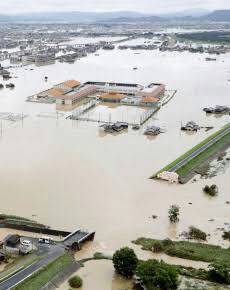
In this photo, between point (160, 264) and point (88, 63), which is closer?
point (160, 264)

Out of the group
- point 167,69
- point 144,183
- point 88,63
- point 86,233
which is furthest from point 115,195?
point 88,63

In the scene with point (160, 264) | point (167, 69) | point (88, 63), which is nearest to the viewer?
point (160, 264)

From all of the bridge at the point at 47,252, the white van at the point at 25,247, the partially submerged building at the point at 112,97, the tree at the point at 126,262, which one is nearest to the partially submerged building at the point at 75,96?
the partially submerged building at the point at 112,97

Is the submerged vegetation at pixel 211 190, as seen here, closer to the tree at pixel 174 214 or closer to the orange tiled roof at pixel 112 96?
the tree at pixel 174 214

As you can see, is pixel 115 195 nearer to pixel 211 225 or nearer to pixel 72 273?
pixel 211 225

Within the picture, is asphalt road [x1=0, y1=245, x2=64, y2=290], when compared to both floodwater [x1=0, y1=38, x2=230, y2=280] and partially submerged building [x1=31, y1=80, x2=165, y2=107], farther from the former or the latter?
partially submerged building [x1=31, y1=80, x2=165, y2=107]

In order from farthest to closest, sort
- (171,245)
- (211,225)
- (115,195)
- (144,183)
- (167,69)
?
(167,69)
(144,183)
(115,195)
(211,225)
(171,245)

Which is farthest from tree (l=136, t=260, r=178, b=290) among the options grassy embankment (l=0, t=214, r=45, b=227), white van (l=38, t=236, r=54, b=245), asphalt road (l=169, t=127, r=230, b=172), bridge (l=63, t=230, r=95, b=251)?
asphalt road (l=169, t=127, r=230, b=172)
